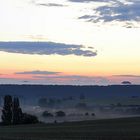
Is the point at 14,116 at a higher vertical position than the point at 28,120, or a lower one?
higher

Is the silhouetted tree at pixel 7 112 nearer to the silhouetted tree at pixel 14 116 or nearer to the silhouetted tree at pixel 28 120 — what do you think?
the silhouetted tree at pixel 14 116

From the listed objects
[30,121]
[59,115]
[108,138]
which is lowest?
[108,138]

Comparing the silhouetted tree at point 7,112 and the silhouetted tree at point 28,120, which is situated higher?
the silhouetted tree at point 7,112

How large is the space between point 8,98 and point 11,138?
66.2 meters

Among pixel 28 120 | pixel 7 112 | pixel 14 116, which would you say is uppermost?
pixel 7 112

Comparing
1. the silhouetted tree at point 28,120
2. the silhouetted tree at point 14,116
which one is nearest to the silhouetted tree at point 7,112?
the silhouetted tree at point 14,116

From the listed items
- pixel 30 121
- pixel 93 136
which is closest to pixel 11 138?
pixel 93 136

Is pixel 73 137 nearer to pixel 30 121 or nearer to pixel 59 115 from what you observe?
pixel 30 121

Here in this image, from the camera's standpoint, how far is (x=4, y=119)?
12519cm

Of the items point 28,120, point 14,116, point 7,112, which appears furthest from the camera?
point 7,112

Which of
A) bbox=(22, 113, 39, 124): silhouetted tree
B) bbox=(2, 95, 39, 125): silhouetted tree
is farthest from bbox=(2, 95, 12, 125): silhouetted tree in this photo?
bbox=(22, 113, 39, 124): silhouetted tree

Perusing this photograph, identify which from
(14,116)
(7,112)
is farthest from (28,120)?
(7,112)

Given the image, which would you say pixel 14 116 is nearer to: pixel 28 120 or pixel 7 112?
pixel 7 112

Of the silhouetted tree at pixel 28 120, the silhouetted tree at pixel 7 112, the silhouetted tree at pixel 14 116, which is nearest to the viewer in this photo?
the silhouetted tree at pixel 28 120
